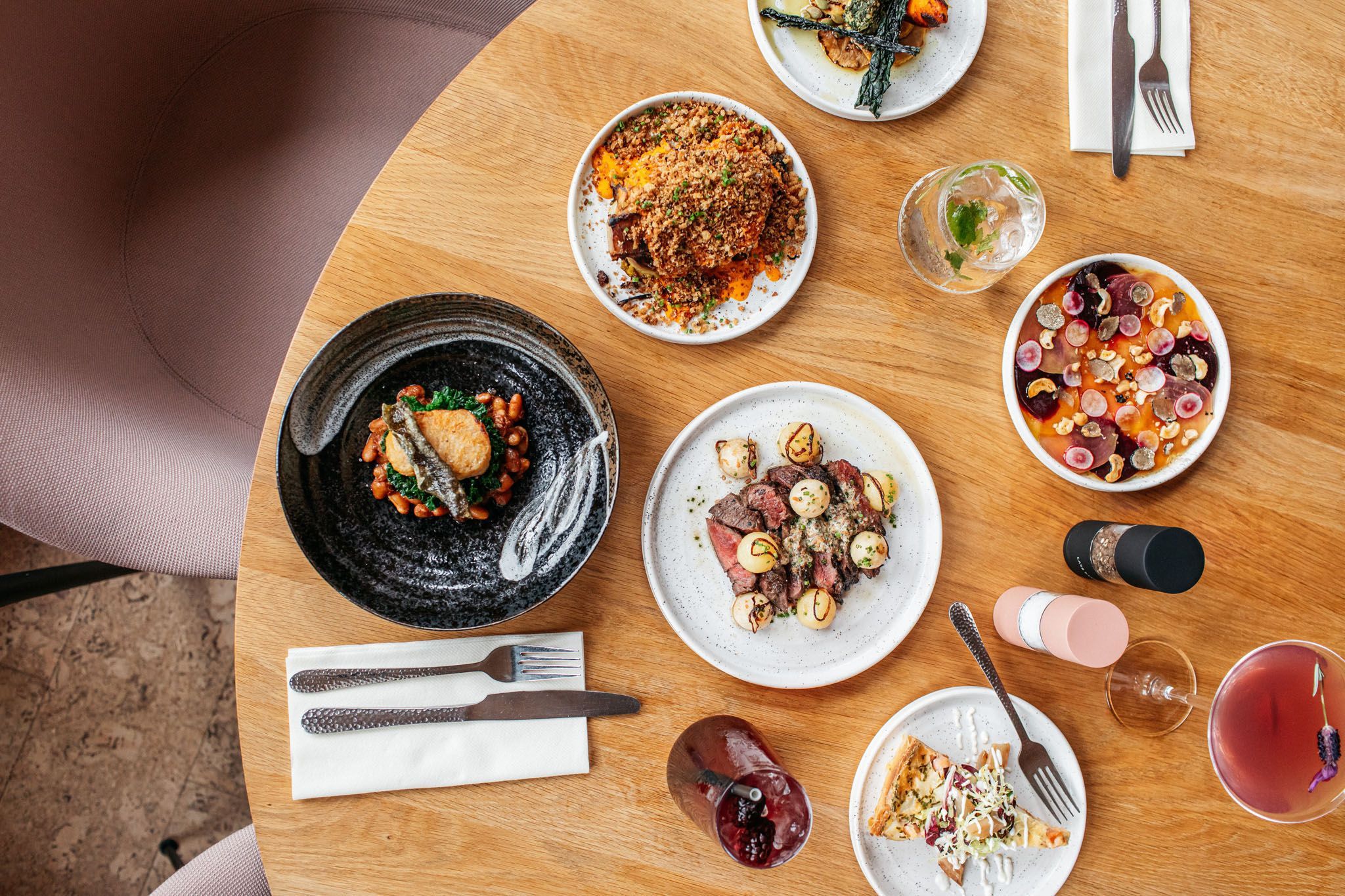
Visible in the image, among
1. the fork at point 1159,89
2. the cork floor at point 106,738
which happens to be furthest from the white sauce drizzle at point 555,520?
the cork floor at point 106,738

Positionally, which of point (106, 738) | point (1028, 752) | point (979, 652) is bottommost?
point (106, 738)

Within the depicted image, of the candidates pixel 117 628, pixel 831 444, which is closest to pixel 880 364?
pixel 831 444

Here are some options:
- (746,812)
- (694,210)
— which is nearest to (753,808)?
(746,812)

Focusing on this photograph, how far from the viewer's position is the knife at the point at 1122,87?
1.42 metres

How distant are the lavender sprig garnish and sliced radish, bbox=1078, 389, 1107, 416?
494 millimetres

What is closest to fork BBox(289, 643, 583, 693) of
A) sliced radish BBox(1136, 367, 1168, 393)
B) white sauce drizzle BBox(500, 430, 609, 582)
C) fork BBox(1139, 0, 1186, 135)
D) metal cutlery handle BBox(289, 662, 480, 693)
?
metal cutlery handle BBox(289, 662, 480, 693)

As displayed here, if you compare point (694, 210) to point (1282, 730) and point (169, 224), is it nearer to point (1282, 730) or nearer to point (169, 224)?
point (169, 224)

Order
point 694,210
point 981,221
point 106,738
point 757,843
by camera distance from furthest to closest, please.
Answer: point 106,738
point 981,221
point 694,210
point 757,843

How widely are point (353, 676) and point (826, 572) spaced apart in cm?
79

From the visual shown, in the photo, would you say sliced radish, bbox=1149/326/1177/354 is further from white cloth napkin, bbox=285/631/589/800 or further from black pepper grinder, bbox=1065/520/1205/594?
white cloth napkin, bbox=285/631/589/800

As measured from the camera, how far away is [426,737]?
50.6 inches

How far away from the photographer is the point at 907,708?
1.35 meters

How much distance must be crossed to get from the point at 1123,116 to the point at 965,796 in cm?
122

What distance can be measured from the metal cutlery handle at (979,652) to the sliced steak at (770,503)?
1.08 ft
